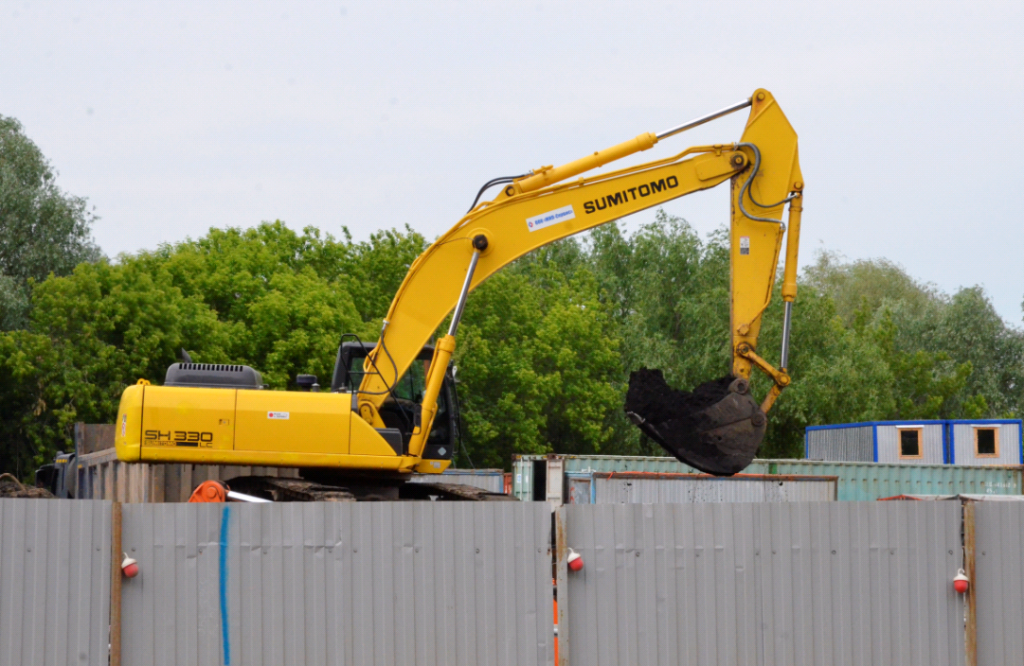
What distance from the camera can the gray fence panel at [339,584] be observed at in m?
8.22

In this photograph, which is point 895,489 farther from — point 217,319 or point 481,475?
point 217,319

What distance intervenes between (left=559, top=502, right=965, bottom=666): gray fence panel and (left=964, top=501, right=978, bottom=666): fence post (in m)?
0.06

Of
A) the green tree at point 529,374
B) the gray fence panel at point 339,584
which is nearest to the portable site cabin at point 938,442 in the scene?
the green tree at point 529,374

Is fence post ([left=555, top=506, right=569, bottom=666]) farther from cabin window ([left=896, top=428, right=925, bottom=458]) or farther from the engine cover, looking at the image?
cabin window ([left=896, top=428, right=925, bottom=458])

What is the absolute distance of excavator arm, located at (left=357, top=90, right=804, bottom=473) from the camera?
1185 centimetres

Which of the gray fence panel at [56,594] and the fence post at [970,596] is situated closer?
the gray fence panel at [56,594]

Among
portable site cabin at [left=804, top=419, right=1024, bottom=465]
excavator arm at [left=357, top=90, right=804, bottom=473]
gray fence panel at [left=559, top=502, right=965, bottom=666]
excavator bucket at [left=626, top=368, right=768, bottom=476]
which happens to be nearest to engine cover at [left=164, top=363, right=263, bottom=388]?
excavator arm at [left=357, top=90, right=804, bottom=473]

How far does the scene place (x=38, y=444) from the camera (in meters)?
34.3

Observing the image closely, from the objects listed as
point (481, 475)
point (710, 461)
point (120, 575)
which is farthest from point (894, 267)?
point (120, 575)

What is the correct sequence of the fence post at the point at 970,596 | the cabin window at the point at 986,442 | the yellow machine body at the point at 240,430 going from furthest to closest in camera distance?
the cabin window at the point at 986,442
the yellow machine body at the point at 240,430
the fence post at the point at 970,596

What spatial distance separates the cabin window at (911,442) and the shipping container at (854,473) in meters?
6.72

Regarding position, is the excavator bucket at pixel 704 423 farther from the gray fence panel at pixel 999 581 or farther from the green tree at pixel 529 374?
the green tree at pixel 529 374

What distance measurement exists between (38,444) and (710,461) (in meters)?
28.5

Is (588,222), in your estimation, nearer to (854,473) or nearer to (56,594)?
(56,594)
